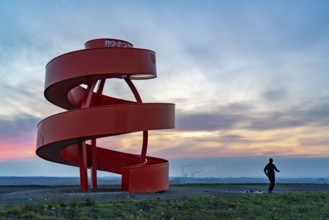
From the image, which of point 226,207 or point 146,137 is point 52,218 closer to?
point 226,207

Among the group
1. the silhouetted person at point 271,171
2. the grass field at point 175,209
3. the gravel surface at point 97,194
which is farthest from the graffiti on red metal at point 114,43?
the grass field at point 175,209

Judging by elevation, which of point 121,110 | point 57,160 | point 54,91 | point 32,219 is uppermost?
point 54,91

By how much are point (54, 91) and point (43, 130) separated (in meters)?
2.53

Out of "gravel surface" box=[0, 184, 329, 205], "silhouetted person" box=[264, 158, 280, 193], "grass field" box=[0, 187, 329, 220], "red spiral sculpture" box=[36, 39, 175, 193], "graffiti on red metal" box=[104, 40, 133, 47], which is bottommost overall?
Result: "grass field" box=[0, 187, 329, 220]

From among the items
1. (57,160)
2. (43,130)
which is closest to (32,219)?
(43,130)

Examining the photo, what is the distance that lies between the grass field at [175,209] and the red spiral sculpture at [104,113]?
569 centimetres

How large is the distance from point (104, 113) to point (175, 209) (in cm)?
769

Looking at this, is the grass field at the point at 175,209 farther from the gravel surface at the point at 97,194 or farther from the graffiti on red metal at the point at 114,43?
the graffiti on red metal at the point at 114,43

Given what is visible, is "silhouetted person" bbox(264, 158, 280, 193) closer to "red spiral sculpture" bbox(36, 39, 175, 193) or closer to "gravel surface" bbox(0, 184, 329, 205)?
"gravel surface" bbox(0, 184, 329, 205)

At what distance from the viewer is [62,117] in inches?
847

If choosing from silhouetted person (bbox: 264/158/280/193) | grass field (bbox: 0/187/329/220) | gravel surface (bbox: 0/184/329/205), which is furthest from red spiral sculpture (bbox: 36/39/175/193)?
grass field (bbox: 0/187/329/220)

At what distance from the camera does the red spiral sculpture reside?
21172 mm

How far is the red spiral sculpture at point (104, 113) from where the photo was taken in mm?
21172

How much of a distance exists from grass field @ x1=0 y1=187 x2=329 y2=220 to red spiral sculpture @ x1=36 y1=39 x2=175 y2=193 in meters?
5.69
